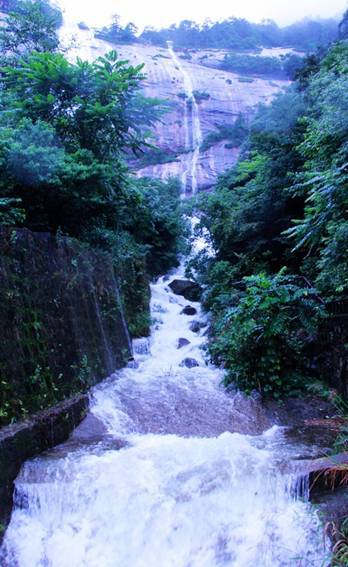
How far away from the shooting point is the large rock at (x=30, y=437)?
489cm

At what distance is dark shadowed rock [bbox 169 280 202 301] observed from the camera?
17.3m

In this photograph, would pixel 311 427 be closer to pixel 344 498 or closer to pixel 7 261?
pixel 344 498

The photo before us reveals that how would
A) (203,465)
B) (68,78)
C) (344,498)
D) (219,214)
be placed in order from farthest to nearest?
(219,214)
(68,78)
(203,465)
(344,498)

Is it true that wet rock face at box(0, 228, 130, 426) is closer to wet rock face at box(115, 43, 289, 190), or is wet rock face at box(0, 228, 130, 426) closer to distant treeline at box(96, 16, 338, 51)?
wet rock face at box(115, 43, 289, 190)

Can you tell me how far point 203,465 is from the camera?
5340mm

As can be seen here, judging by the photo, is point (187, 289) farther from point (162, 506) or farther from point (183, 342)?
point (162, 506)

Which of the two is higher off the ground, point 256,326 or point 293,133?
point 293,133

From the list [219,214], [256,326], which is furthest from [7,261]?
[219,214]

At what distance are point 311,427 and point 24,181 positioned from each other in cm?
649

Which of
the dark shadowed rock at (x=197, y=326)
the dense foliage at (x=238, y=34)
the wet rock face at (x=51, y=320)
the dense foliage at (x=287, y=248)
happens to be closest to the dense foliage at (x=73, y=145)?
the wet rock face at (x=51, y=320)

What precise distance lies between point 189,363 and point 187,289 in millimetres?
7239

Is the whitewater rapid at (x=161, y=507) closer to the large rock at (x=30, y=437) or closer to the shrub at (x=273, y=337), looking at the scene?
the large rock at (x=30, y=437)

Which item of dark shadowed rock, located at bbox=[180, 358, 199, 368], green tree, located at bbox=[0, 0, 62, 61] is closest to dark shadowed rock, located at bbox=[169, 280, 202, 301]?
dark shadowed rock, located at bbox=[180, 358, 199, 368]

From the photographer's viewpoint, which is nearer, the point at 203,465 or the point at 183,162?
the point at 203,465
